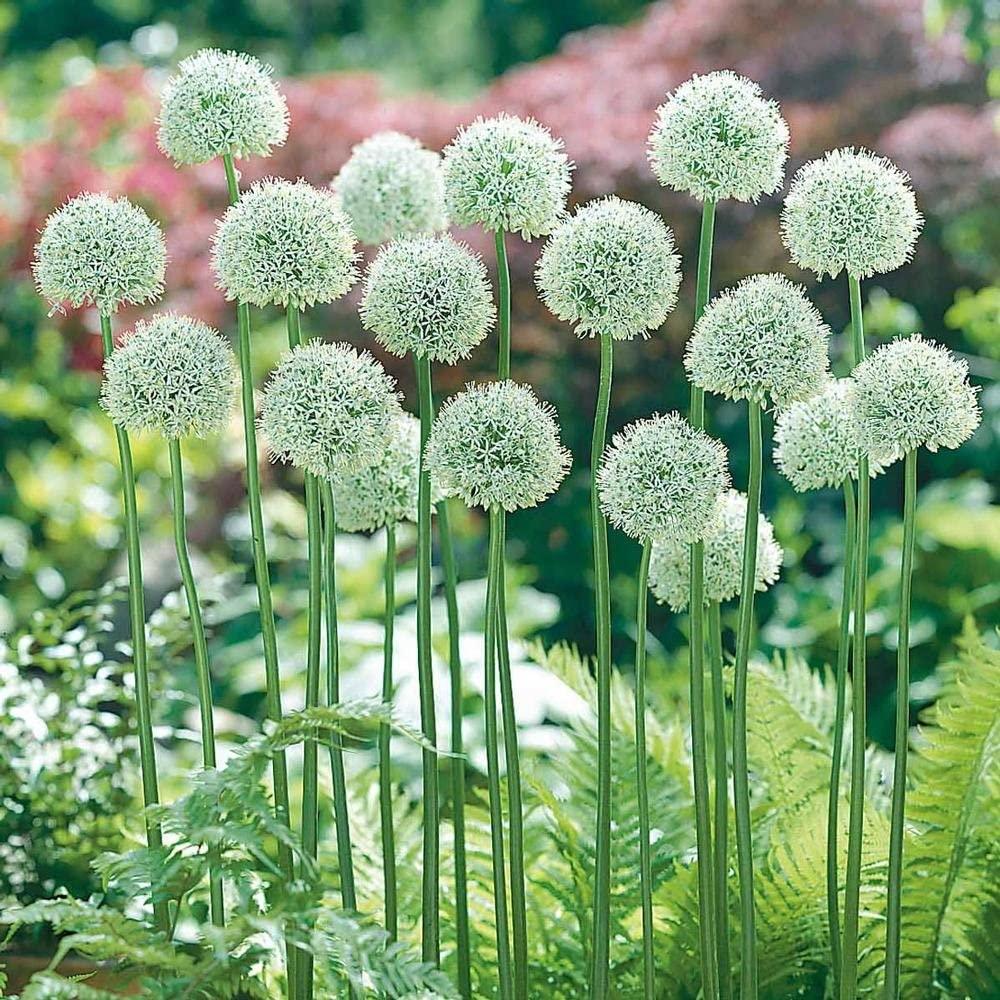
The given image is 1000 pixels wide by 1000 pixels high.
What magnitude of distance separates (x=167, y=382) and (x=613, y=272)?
42cm

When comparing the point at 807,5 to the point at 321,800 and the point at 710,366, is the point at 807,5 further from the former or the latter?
the point at 710,366

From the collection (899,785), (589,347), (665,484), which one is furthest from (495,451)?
(589,347)

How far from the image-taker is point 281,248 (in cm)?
130

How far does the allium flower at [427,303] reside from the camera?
133cm

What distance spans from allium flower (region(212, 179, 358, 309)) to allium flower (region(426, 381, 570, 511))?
0.17 metres

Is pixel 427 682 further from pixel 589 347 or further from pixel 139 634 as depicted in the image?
pixel 589 347

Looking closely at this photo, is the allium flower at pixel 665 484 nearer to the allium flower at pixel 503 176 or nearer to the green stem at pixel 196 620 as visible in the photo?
the allium flower at pixel 503 176

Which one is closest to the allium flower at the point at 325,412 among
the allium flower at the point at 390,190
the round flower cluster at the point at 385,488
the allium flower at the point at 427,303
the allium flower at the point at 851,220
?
the allium flower at the point at 427,303

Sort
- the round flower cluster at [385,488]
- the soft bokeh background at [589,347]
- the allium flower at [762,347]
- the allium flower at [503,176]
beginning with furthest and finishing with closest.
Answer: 1. the soft bokeh background at [589,347]
2. the round flower cluster at [385,488]
3. the allium flower at [503,176]
4. the allium flower at [762,347]

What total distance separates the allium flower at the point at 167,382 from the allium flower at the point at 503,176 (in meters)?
0.29

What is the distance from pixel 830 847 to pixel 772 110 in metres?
0.72

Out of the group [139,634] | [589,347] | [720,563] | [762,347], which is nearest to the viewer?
[762,347]

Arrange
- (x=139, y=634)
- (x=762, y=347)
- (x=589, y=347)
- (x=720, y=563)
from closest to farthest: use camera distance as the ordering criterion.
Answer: (x=762, y=347), (x=139, y=634), (x=720, y=563), (x=589, y=347)

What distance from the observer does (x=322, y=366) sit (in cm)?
128
